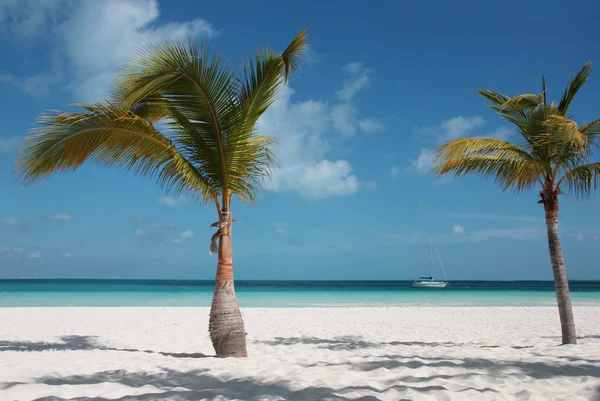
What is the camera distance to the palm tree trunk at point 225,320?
23.0 ft

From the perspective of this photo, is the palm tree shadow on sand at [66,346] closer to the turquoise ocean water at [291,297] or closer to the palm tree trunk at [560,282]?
the palm tree trunk at [560,282]

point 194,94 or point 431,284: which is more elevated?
point 194,94

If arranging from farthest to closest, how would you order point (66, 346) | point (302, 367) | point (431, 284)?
point (431, 284)
point (66, 346)
point (302, 367)

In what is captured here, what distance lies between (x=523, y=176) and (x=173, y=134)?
657 centimetres

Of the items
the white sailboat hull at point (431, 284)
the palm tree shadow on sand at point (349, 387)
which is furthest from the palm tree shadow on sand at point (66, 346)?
the white sailboat hull at point (431, 284)

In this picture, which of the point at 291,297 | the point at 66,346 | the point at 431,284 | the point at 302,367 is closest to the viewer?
the point at 302,367

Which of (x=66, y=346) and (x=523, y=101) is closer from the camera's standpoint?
(x=523, y=101)

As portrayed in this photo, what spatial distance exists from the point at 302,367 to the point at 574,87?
268 inches

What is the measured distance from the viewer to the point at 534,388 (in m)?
4.70

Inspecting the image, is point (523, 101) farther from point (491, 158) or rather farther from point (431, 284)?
point (431, 284)

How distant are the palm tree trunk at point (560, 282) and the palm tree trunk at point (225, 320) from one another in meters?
5.59

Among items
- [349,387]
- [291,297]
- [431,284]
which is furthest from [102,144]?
[431,284]

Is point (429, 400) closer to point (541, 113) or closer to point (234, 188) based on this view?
point (234, 188)

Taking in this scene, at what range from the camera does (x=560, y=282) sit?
8172 mm
